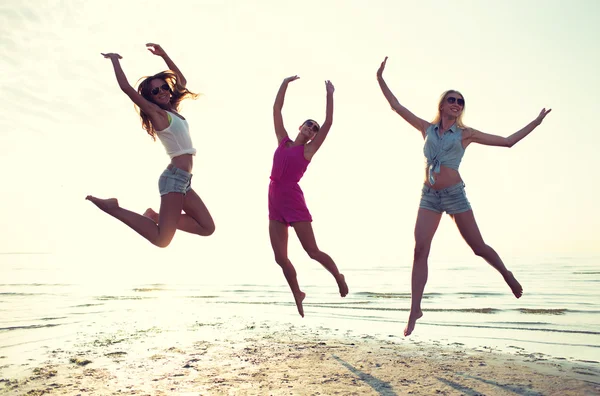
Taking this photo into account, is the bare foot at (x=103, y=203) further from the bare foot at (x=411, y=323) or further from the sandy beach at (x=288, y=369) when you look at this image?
the bare foot at (x=411, y=323)

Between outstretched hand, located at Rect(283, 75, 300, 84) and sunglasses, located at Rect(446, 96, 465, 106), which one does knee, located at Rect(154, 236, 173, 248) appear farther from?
sunglasses, located at Rect(446, 96, 465, 106)

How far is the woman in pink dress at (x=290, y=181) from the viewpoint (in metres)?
6.70

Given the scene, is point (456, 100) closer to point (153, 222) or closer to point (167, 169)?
point (167, 169)

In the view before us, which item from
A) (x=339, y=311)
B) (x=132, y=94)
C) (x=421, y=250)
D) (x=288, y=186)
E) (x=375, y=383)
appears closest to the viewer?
(x=375, y=383)

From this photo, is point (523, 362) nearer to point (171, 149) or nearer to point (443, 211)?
point (443, 211)

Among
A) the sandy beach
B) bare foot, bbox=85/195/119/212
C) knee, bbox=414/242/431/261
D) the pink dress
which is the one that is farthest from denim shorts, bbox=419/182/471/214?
bare foot, bbox=85/195/119/212

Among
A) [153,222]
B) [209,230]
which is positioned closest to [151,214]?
[153,222]

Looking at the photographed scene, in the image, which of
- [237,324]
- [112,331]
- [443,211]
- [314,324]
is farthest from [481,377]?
[112,331]

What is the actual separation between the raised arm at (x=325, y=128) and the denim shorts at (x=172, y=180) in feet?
5.56

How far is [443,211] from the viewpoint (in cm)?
617

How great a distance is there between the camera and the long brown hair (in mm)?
5977

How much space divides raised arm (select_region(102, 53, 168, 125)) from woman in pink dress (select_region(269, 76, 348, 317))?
5.69ft

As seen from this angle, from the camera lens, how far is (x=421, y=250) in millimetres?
6242

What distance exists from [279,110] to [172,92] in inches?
57.1
